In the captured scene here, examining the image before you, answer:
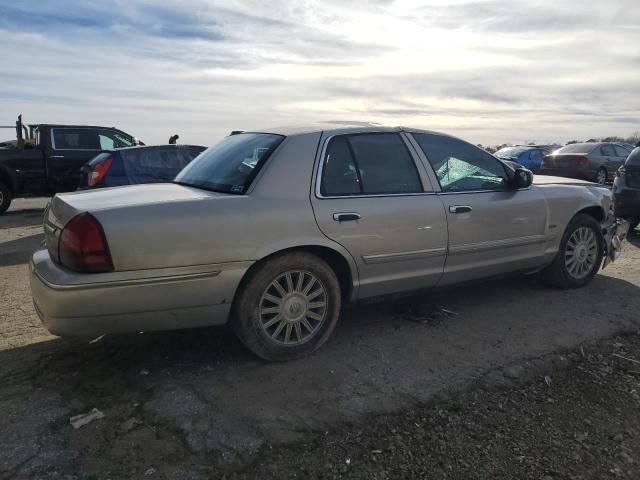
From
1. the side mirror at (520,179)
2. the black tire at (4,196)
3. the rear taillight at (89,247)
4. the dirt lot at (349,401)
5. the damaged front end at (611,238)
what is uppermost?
the side mirror at (520,179)

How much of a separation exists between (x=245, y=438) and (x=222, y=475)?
0.29m

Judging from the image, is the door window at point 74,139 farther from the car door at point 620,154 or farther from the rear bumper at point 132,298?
the car door at point 620,154

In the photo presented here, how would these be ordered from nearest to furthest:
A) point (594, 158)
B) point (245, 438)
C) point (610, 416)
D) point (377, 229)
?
point (245, 438)
point (610, 416)
point (377, 229)
point (594, 158)

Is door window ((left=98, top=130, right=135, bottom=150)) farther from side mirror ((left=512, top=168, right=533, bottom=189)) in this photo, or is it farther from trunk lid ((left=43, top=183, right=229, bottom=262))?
side mirror ((left=512, top=168, right=533, bottom=189))

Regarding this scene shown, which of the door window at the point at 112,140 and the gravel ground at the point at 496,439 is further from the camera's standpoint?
the door window at the point at 112,140

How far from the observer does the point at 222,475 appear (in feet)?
7.75

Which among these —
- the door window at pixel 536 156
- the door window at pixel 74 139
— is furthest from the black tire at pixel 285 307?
the door window at pixel 536 156

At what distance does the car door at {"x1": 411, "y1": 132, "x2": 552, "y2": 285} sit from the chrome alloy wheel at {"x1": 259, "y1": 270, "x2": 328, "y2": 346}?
1165 mm

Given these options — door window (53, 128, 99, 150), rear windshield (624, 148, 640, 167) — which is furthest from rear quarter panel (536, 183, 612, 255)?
door window (53, 128, 99, 150)

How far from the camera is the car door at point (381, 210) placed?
3.61 metres

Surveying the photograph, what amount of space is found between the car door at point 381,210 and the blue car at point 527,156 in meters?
16.0

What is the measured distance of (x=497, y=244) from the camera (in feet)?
14.4

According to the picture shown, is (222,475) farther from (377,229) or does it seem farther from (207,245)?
(377,229)

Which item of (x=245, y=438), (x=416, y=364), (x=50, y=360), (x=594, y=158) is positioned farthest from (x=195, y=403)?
(x=594, y=158)
